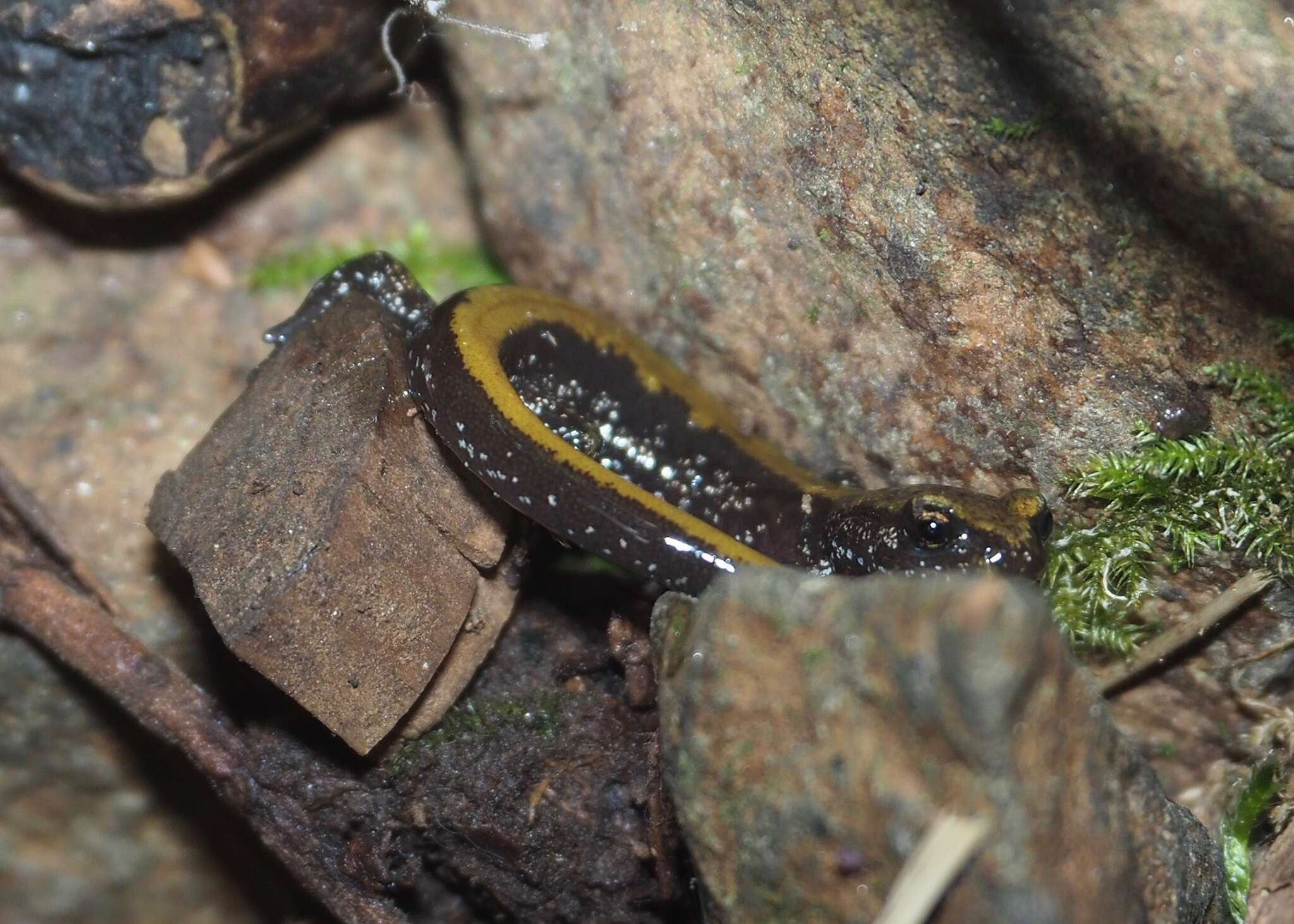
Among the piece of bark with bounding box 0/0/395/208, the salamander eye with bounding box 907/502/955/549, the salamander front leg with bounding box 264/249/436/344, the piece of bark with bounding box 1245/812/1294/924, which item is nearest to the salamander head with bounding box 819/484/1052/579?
the salamander eye with bounding box 907/502/955/549

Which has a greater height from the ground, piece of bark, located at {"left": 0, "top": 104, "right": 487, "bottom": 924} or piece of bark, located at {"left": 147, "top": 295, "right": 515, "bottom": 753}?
piece of bark, located at {"left": 147, "top": 295, "right": 515, "bottom": 753}

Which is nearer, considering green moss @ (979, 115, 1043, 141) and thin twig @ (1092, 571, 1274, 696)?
green moss @ (979, 115, 1043, 141)

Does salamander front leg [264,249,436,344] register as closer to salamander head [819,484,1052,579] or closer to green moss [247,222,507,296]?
green moss [247,222,507,296]

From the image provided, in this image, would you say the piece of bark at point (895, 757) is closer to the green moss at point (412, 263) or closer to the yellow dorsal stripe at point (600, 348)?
the yellow dorsal stripe at point (600, 348)

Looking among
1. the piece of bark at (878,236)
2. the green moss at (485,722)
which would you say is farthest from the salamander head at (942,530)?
the green moss at (485,722)

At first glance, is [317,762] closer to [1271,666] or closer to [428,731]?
[428,731]

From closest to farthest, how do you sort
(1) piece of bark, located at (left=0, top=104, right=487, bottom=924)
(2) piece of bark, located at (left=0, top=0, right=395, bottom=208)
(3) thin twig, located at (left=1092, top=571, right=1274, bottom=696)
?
(3) thin twig, located at (left=1092, top=571, right=1274, bottom=696)
(2) piece of bark, located at (left=0, top=0, right=395, bottom=208)
(1) piece of bark, located at (left=0, top=104, right=487, bottom=924)

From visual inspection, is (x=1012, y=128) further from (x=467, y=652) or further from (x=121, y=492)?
(x=121, y=492)
